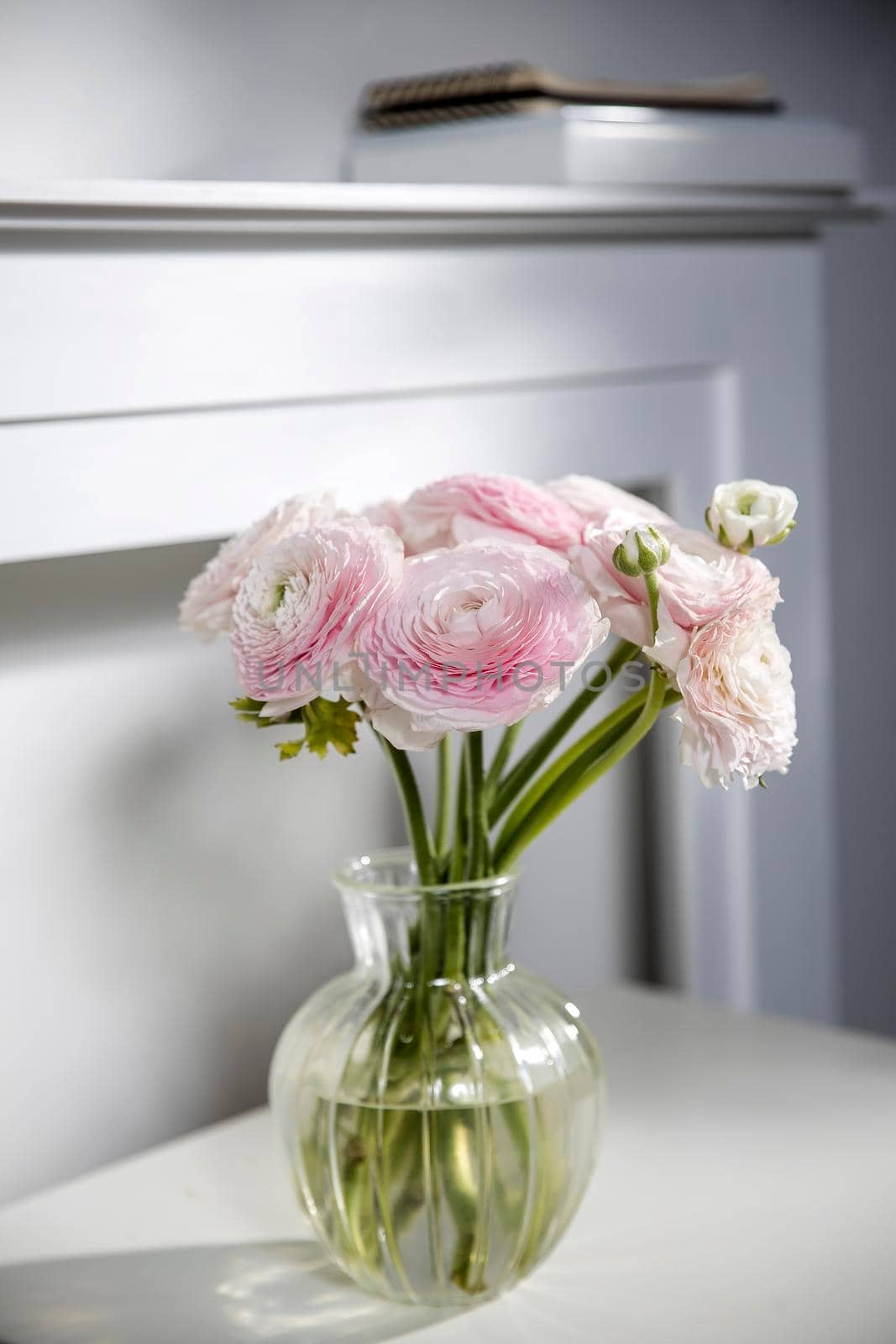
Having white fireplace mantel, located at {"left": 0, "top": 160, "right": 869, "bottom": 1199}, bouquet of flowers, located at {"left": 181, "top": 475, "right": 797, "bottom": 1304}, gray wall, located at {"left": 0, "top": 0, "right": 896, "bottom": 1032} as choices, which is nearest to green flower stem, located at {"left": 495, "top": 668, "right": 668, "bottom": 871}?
bouquet of flowers, located at {"left": 181, "top": 475, "right": 797, "bottom": 1304}

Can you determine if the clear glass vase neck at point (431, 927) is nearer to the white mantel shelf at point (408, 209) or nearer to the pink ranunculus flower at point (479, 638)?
the pink ranunculus flower at point (479, 638)

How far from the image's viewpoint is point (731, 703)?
0.54m

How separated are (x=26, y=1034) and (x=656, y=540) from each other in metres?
0.45

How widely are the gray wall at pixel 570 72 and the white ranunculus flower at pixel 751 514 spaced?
390 millimetres

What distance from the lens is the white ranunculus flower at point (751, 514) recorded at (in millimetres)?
580

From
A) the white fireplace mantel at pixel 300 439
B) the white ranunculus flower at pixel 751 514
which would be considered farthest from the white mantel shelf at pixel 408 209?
the white ranunculus flower at pixel 751 514

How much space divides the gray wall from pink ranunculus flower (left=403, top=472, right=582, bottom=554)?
0.98 feet

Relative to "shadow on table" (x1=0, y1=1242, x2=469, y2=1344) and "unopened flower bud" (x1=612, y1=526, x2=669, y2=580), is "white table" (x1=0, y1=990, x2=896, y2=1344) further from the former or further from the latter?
"unopened flower bud" (x1=612, y1=526, x2=669, y2=580)

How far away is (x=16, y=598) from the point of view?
2.51 feet

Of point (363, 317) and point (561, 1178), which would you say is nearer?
point (561, 1178)

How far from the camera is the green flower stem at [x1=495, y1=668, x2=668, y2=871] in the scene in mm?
603

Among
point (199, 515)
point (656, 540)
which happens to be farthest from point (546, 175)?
point (656, 540)

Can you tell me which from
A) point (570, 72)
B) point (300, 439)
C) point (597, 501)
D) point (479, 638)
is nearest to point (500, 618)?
point (479, 638)

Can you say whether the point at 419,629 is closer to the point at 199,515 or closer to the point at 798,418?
the point at 199,515
